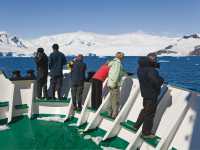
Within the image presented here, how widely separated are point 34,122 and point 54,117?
0.72m

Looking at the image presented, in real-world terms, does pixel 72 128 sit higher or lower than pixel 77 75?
lower

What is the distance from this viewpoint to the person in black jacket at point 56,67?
41.3 feet

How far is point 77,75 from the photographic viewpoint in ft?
37.9

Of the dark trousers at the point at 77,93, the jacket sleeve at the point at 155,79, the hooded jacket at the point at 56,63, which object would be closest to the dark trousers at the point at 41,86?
the hooded jacket at the point at 56,63

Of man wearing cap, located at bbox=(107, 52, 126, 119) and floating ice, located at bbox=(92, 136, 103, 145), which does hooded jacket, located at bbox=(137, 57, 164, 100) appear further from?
floating ice, located at bbox=(92, 136, 103, 145)

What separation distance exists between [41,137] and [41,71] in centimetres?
310

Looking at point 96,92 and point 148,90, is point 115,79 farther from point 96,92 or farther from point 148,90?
point 148,90

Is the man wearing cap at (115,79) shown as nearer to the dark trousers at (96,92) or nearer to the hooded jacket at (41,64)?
the dark trousers at (96,92)

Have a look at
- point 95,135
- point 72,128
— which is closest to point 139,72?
point 95,135

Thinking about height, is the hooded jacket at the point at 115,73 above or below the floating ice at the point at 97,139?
above

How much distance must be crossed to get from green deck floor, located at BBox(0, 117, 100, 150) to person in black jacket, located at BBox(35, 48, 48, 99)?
1095 millimetres

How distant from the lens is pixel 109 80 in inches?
394

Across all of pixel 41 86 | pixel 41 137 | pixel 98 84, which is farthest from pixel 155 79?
pixel 41 86

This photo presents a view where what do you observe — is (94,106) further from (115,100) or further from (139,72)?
(139,72)
